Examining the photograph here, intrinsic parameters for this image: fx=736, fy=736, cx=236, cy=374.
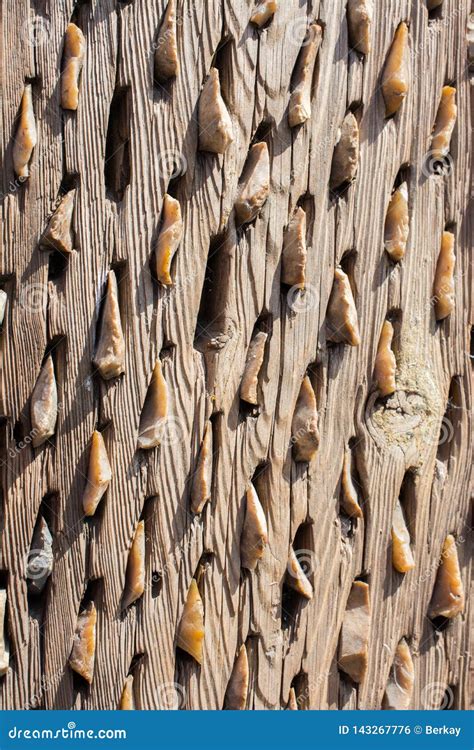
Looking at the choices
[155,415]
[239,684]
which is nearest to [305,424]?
[155,415]

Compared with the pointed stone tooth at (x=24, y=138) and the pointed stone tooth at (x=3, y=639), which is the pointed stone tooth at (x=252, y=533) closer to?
the pointed stone tooth at (x=3, y=639)

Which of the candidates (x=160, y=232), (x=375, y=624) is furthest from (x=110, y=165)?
(x=375, y=624)

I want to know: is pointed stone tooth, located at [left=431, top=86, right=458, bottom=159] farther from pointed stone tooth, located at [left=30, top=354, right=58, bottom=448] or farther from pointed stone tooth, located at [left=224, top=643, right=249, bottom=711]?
pointed stone tooth, located at [left=224, top=643, right=249, bottom=711]

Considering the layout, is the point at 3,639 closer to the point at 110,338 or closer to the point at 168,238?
the point at 110,338

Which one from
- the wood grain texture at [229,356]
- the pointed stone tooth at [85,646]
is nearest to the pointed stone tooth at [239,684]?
the wood grain texture at [229,356]

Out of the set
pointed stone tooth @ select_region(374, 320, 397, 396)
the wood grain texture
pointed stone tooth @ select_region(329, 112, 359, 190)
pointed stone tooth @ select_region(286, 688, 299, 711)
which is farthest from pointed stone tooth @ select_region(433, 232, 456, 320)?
pointed stone tooth @ select_region(286, 688, 299, 711)

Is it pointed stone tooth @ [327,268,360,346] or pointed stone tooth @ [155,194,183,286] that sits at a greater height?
pointed stone tooth @ [155,194,183,286]
